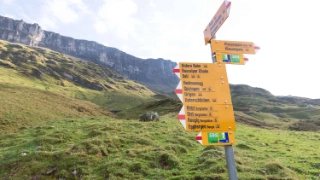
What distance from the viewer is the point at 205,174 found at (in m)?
15.5

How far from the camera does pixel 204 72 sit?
6223mm

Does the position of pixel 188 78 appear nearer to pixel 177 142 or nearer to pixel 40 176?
pixel 40 176

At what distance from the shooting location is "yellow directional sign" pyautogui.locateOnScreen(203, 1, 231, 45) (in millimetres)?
6320

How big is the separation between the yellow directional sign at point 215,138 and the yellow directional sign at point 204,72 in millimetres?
1424

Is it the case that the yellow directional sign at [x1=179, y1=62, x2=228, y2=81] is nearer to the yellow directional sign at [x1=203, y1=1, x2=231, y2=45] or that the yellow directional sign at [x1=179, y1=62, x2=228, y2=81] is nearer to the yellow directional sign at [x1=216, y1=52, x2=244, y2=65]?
the yellow directional sign at [x1=216, y1=52, x2=244, y2=65]

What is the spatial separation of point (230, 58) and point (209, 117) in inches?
72.6

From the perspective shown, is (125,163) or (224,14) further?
(125,163)

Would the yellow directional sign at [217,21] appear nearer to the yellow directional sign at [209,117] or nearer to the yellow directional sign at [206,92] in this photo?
the yellow directional sign at [206,92]

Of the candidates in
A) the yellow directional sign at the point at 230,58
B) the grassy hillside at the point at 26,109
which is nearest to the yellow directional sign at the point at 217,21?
the yellow directional sign at the point at 230,58

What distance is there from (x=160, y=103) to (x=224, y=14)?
79.1m

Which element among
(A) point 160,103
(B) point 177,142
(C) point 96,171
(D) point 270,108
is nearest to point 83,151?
(C) point 96,171

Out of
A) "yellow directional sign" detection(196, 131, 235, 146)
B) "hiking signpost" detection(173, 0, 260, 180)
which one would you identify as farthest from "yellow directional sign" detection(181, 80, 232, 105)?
"yellow directional sign" detection(196, 131, 235, 146)

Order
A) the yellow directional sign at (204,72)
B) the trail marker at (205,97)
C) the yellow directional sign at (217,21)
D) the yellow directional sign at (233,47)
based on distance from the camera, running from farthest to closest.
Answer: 1. the yellow directional sign at (233,47)
2. the yellow directional sign at (217,21)
3. the yellow directional sign at (204,72)
4. the trail marker at (205,97)

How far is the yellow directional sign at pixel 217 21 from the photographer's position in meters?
6.32
